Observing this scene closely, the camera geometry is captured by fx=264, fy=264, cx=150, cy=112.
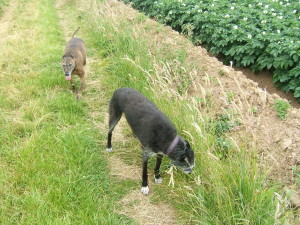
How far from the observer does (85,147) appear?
13.6ft

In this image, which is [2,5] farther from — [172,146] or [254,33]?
[172,146]

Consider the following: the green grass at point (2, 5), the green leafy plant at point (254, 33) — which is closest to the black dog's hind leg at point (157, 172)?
the green leafy plant at point (254, 33)

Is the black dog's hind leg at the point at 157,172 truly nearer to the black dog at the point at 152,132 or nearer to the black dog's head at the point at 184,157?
the black dog at the point at 152,132

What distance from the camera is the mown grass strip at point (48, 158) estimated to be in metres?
3.04

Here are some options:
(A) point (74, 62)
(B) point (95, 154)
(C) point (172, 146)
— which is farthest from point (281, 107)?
(A) point (74, 62)

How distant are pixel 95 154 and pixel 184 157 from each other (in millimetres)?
1597

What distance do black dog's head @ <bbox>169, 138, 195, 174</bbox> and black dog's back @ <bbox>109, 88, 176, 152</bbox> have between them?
0.63ft

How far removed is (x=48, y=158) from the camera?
3.74m

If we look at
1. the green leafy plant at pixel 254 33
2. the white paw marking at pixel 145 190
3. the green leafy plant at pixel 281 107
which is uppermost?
the green leafy plant at pixel 254 33

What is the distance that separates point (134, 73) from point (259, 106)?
255cm

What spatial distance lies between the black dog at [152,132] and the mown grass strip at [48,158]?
71 cm

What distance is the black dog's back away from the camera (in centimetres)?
333

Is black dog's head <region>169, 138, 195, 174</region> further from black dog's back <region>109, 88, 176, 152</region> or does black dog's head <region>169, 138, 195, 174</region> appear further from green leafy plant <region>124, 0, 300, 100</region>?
green leafy plant <region>124, 0, 300, 100</region>

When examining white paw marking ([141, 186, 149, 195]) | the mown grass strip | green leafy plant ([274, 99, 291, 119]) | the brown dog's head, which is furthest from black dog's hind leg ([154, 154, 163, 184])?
the brown dog's head
